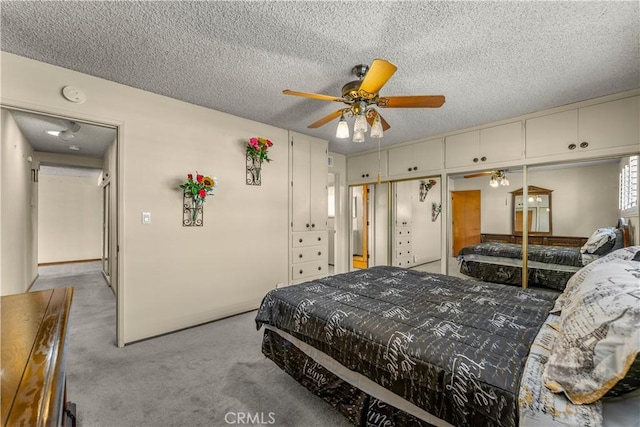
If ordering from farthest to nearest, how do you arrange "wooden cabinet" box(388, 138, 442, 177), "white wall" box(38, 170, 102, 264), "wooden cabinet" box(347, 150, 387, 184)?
"white wall" box(38, 170, 102, 264) → "wooden cabinet" box(347, 150, 387, 184) → "wooden cabinet" box(388, 138, 442, 177)

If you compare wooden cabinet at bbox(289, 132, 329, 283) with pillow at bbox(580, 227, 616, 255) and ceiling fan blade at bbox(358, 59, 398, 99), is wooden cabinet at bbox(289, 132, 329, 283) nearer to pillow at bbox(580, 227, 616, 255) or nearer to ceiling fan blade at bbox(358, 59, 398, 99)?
ceiling fan blade at bbox(358, 59, 398, 99)

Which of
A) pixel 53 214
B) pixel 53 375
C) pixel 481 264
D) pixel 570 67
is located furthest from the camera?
pixel 53 214

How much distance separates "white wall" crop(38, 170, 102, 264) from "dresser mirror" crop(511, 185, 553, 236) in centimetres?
875

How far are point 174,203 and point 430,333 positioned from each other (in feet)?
9.04

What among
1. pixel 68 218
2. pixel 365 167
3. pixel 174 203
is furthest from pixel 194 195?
pixel 68 218

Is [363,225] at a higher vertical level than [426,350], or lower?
higher

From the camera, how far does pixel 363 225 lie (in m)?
5.34

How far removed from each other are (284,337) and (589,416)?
5.34 feet

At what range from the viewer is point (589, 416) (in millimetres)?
878

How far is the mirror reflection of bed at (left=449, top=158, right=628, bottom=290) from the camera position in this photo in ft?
9.65

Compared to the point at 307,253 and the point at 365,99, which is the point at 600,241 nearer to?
the point at 365,99

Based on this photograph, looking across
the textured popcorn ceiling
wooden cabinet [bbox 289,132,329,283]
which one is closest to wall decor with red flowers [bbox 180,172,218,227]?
the textured popcorn ceiling

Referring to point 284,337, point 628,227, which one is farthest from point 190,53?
point 628,227

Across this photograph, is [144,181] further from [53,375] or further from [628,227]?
[628,227]
